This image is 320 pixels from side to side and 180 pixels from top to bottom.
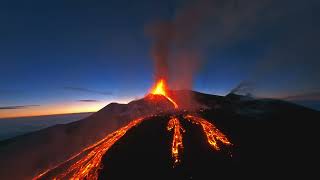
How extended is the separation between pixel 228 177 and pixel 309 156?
1179cm

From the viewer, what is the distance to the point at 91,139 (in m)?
82.8

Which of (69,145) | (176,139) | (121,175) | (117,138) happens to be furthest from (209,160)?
(69,145)

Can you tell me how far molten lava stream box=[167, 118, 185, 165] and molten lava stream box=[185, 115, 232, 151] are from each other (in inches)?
97.1

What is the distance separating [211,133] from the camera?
31031 millimetres

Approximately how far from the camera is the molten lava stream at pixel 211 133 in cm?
2851

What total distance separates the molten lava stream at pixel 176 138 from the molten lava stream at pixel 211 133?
8.09ft

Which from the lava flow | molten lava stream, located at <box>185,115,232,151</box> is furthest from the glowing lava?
molten lava stream, located at <box>185,115,232,151</box>

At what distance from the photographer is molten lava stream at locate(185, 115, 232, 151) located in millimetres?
28513

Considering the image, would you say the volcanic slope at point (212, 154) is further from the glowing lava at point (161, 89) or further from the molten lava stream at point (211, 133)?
the glowing lava at point (161, 89)

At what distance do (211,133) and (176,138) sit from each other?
13.7ft

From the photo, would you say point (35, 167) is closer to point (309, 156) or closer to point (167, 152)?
point (167, 152)

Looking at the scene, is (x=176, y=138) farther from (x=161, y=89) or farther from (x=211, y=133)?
(x=161, y=89)

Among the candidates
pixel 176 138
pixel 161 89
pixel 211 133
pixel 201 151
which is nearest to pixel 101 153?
pixel 176 138

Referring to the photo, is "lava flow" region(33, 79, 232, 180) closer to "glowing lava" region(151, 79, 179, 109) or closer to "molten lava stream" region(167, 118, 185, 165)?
"molten lava stream" region(167, 118, 185, 165)
